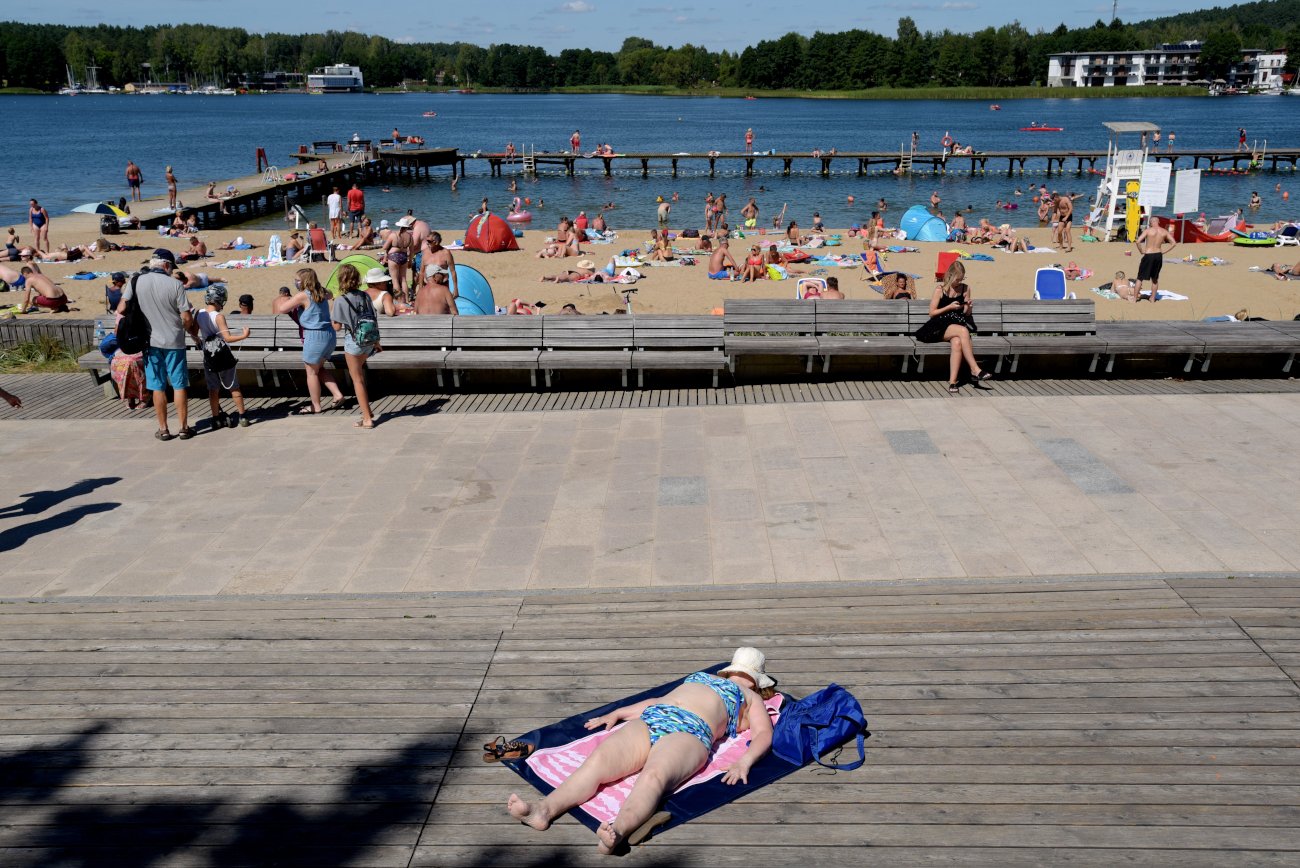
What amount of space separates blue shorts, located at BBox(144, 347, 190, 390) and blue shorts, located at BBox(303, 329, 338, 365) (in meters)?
1.14

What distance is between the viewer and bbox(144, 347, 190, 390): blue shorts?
32.0ft

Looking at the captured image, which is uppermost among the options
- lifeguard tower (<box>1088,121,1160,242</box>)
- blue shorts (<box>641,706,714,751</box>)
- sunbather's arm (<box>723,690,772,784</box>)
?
lifeguard tower (<box>1088,121,1160,242</box>)

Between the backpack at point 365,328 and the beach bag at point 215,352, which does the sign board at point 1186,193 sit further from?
the beach bag at point 215,352

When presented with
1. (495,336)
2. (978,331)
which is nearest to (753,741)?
(495,336)

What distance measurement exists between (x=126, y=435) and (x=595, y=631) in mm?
6639

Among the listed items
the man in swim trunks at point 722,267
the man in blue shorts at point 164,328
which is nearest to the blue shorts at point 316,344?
the man in blue shorts at point 164,328

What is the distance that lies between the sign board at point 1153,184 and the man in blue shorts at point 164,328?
2430cm

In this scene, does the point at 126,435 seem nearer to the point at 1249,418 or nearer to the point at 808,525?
the point at 808,525

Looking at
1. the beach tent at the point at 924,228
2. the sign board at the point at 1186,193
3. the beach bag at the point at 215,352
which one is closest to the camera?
the beach bag at the point at 215,352

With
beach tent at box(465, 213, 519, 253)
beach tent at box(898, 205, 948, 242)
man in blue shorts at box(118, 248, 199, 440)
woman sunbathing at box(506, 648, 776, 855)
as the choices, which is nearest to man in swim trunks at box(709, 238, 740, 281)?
beach tent at box(465, 213, 519, 253)

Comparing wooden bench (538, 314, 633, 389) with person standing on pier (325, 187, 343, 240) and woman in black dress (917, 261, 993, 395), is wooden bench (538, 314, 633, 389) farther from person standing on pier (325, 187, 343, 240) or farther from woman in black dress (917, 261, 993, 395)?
person standing on pier (325, 187, 343, 240)

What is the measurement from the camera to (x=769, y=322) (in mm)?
11258

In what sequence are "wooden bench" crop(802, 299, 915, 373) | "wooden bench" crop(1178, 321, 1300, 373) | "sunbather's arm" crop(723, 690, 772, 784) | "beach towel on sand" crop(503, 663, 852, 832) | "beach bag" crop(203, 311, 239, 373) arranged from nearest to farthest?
1. "beach towel on sand" crop(503, 663, 852, 832)
2. "sunbather's arm" crop(723, 690, 772, 784)
3. "beach bag" crop(203, 311, 239, 373)
4. "wooden bench" crop(1178, 321, 1300, 373)
5. "wooden bench" crop(802, 299, 915, 373)

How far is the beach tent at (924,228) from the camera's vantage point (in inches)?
1072
